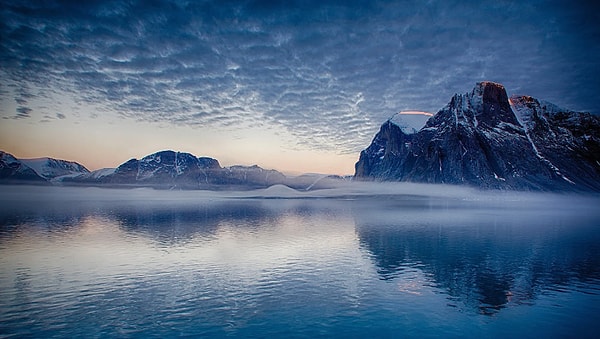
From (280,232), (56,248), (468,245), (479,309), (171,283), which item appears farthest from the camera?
(280,232)

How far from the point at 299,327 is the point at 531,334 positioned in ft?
47.4

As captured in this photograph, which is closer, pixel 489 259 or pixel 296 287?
pixel 296 287

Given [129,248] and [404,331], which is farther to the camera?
[129,248]

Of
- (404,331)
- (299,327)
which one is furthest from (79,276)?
(404,331)

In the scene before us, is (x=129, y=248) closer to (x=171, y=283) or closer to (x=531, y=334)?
(x=171, y=283)

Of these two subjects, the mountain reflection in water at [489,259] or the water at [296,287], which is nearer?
the water at [296,287]

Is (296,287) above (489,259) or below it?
below

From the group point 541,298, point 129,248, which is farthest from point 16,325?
point 541,298

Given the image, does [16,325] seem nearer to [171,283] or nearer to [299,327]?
[171,283]

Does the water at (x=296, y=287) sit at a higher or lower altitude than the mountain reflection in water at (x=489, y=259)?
lower

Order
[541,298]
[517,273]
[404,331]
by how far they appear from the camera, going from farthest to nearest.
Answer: [517,273] → [541,298] → [404,331]

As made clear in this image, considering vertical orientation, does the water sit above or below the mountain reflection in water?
below

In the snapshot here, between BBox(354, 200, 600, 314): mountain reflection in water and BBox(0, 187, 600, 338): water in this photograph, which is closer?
BBox(0, 187, 600, 338): water

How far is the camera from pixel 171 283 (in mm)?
31562
